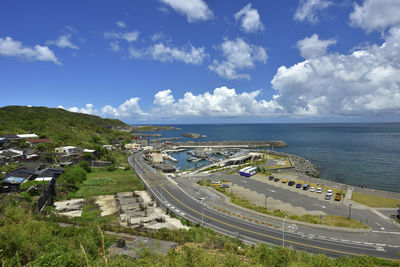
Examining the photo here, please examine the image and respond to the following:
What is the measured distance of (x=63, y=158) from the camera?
280 ft

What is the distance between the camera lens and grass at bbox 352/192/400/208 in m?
49.6

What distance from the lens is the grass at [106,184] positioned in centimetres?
5716

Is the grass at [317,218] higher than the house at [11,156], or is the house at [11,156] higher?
the house at [11,156]

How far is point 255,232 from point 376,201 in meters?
37.2

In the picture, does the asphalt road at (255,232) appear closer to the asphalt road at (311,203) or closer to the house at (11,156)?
the asphalt road at (311,203)

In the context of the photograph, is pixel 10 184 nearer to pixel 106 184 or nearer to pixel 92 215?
pixel 106 184

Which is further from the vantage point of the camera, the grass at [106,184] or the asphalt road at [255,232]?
the grass at [106,184]

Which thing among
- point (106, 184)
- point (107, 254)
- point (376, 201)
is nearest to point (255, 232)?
point (107, 254)

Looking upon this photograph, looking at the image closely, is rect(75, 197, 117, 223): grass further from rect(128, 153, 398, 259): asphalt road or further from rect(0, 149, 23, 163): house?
rect(0, 149, 23, 163): house

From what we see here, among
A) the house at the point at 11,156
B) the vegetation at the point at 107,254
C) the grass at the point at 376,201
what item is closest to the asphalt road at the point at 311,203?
the grass at the point at 376,201

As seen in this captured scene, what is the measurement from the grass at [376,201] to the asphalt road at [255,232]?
21.9 m

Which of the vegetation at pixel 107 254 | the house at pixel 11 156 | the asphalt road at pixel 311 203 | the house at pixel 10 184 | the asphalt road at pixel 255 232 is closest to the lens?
the vegetation at pixel 107 254

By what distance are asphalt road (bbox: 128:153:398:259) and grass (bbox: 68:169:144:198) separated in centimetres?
1118

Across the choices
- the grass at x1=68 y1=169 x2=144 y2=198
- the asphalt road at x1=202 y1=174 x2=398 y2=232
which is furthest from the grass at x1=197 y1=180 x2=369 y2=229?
the grass at x1=68 y1=169 x2=144 y2=198
